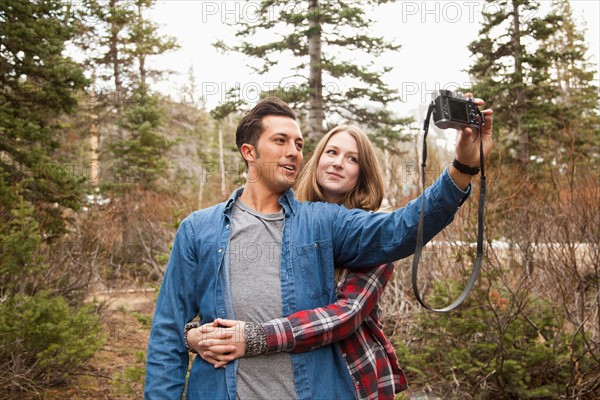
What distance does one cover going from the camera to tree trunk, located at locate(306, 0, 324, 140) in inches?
470

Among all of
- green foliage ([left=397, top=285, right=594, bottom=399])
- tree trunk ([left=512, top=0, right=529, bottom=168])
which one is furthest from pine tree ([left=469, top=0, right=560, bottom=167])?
green foliage ([left=397, top=285, right=594, bottom=399])

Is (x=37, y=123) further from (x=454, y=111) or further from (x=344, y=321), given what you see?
(x=454, y=111)

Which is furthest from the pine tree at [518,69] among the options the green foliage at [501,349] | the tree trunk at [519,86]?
the green foliage at [501,349]

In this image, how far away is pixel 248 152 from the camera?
240 centimetres

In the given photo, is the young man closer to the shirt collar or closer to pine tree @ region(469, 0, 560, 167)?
the shirt collar

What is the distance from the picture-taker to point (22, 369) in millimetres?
5191

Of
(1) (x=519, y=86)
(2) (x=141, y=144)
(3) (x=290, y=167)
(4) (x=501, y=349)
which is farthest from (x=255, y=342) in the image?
(2) (x=141, y=144)

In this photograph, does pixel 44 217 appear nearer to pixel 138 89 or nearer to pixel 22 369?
pixel 22 369

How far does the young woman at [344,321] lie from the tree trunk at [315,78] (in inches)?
372

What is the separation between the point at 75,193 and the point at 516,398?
6.89 meters

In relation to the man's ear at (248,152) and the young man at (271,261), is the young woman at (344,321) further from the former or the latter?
the man's ear at (248,152)

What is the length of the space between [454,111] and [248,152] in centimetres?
99

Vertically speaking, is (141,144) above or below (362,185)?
above

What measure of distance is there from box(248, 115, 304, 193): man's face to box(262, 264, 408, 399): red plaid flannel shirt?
1.72ft
